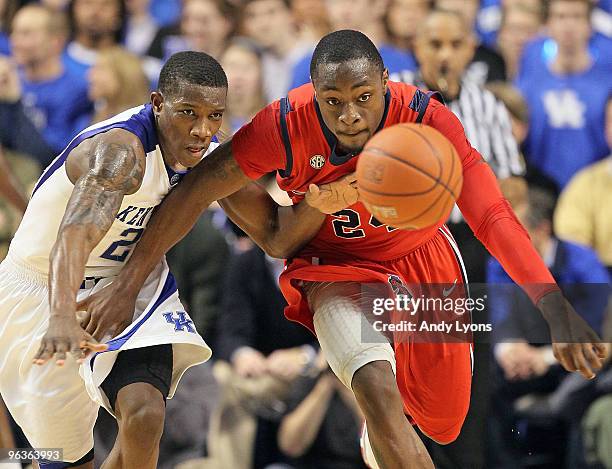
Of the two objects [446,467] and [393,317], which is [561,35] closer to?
[446,467]

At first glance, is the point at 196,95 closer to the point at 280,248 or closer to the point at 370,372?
the point at 280,248

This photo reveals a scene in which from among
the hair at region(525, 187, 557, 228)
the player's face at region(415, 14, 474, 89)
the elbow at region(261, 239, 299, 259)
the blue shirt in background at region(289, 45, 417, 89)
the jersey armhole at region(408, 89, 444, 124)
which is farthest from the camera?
the blue shirt in background at region(289, 45, 417, 89)

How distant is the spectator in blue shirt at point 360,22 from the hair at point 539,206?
4.79ft

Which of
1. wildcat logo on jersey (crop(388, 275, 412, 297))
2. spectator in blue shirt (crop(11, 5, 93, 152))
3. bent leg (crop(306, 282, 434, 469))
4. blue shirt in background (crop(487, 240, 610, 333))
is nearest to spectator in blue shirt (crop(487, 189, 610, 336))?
blue shirt in background (crop(487, 240, 610, 333))

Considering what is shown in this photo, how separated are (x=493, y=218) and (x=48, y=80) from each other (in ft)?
17.2

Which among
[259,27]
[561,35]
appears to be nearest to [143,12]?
[259,27]

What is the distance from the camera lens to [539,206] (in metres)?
8.14

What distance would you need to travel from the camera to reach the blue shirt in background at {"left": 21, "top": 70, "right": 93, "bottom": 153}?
8688 millimetres

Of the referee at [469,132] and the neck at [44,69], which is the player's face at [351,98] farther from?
the neck at [44,69]

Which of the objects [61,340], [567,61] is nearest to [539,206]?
[567,61]

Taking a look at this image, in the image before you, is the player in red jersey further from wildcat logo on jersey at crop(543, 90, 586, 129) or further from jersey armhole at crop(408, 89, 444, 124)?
wildcat logo on jersey at crop(543, 90, 586, 129)

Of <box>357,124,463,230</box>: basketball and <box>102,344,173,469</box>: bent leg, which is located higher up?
<box>357,124,463,230</box>: basketball

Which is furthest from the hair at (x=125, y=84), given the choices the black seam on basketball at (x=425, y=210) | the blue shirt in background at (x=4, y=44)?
the black seam on basketball at (x=425, y=210)

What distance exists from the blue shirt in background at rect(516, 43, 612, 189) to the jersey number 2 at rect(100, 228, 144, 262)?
424cm
